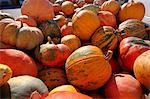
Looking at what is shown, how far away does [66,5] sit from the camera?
2352 mm

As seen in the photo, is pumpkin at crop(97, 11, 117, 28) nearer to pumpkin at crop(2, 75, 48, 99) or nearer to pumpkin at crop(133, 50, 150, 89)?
pumpkin at crop(133, 50, 150, 89)

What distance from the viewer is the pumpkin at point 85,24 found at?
127 centimetres

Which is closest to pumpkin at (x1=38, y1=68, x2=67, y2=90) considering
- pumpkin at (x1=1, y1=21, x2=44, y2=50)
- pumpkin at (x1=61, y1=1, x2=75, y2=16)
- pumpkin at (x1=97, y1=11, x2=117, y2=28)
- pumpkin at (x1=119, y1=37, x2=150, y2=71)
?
pumpkin at (x1=1, y1=21, x2=44, y2=50)

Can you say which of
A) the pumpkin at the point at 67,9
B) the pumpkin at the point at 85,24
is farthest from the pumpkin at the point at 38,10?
the pumpkin at the point at 67,9

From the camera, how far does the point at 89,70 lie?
1009 mm

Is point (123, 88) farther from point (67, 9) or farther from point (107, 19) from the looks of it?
point (67, 9)

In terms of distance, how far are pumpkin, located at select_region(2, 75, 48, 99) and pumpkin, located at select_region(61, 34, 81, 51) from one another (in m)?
0.34

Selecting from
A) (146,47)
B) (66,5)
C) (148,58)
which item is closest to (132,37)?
(146,47)

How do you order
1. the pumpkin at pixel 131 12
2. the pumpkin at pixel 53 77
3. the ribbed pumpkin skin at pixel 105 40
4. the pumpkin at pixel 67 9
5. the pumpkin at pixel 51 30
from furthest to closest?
the pumpkin at pixel 67 9 < the pumpkin at pixel 131 12 < the pumpkin at pixel 51 30 < the ribbed pumpkin skin at pixel 105 40 < the pumpkin at pixel 53 77

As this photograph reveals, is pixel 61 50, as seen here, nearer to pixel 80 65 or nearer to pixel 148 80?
pixel 80 65

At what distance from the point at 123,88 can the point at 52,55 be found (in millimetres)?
323

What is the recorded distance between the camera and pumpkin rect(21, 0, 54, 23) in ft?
4.74

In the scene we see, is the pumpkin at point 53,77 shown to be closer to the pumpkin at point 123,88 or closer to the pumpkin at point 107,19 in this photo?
the pumpkin at point 123,88

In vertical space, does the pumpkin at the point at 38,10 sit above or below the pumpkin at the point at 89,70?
above
